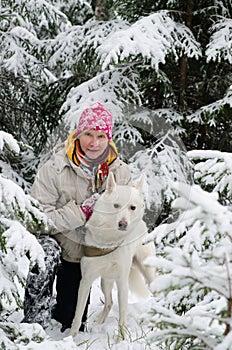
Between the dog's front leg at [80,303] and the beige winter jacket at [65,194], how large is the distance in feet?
0.66

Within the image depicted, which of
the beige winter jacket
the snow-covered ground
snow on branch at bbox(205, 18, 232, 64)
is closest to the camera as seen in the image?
the snow-covered ground

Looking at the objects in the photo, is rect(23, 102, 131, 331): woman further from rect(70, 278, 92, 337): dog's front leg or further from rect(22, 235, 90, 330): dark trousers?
rect(70, 278, 92, 337): dog's front leg

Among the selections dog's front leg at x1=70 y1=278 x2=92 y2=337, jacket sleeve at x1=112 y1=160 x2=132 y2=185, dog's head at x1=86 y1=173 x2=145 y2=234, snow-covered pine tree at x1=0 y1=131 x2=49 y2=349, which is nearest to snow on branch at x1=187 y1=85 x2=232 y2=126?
jacket sleeve at x1=112 y1=160 x2=132 y2=185

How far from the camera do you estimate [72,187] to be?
337 centimetres

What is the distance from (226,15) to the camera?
5367mm

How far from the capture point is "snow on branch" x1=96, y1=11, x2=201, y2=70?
14.4 ft

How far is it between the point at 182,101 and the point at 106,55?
1185mm

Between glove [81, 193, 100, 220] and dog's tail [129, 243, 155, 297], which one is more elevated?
glove [81, 193, 100, 220]

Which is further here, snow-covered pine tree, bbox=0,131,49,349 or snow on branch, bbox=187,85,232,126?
snow on branch, bbox=187,85,232,126

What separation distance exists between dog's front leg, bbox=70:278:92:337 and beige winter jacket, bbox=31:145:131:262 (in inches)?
7.9

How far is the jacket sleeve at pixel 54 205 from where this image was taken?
10.5 feet

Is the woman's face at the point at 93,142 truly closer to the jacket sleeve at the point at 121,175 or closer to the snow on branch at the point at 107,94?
the jacket sleeve at the point at 121,175

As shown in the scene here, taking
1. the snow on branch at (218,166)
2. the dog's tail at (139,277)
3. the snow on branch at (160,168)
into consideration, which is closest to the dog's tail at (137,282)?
the dog's tail at (139,277)

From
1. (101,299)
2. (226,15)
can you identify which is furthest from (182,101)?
(101,299)
